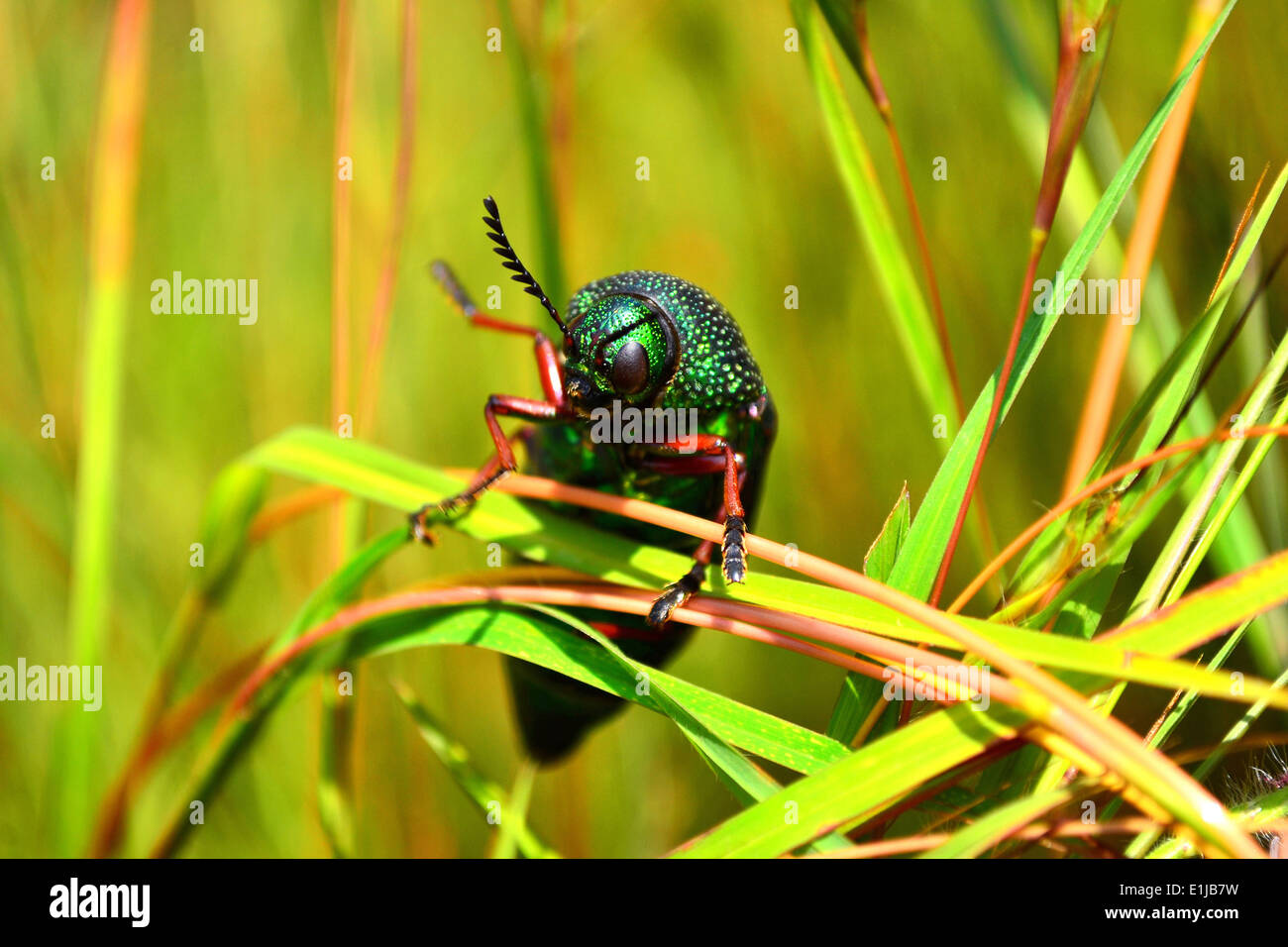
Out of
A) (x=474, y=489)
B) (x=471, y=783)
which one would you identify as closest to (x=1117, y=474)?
(x=474, y=489)

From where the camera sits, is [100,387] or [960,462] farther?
[100,387]

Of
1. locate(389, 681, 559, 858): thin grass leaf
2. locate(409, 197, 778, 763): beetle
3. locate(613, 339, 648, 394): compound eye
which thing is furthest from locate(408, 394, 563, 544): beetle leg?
locate(389, 681, 559, 858): thin grass leaf

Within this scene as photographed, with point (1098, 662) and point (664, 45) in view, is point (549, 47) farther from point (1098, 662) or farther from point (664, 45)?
point (1098, 662)

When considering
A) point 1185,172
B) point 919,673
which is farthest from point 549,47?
point 919,673

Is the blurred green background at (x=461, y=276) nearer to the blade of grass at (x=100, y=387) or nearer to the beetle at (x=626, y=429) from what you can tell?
the blade of grass at (x=100, y=387)

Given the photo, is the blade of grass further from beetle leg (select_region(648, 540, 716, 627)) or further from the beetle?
beetle leg (select_region(648, 540, 716, 627))

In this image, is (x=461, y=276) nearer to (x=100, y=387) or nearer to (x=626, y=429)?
(x=100, y=387)

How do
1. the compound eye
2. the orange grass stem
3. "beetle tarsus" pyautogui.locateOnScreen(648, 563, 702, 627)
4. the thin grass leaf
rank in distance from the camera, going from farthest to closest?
the thin grass leaf
the compound eye
"beetle tarsus" pyautogui.locateOnScreen(648, 563, 702, 627)
the orange grass stem
